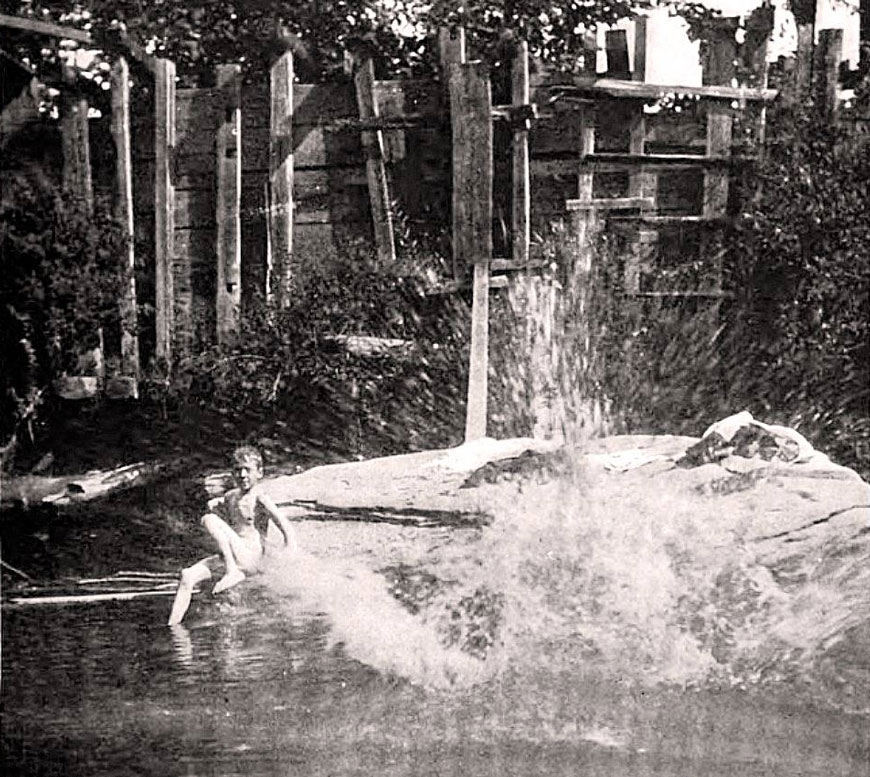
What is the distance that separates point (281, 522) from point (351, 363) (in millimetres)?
281

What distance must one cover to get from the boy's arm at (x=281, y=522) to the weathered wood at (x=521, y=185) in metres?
0.56

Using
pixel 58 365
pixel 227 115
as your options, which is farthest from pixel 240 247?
pixel 58 365

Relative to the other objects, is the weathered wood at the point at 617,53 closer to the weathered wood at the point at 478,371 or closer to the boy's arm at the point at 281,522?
the weathered wood at the point at 478,371

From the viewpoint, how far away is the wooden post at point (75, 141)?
2.22m

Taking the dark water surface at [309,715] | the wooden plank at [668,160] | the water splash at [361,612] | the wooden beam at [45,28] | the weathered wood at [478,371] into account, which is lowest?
the dark water surface at [309,715]

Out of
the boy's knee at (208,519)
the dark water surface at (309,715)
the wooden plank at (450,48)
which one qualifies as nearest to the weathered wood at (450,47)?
the wooden plank at (450,48)

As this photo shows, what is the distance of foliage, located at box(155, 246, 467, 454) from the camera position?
218 centimetres

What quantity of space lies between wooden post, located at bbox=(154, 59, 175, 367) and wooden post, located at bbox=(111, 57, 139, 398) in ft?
0.13

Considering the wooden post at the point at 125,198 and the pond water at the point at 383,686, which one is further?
the wooden post at the point at 125,198

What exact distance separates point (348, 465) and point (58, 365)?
1.68 ft

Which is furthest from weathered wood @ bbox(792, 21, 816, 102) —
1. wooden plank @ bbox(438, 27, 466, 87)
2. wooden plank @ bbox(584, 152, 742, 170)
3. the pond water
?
the pond water

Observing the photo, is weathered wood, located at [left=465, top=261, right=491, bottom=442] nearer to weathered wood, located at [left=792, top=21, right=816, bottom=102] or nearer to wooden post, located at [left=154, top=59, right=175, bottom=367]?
wooden post, located at [left=154, top=59, right=175, bottom=367]

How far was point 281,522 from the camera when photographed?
85.9 inches

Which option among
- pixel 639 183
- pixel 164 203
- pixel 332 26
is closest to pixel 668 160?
pixel 639 183
